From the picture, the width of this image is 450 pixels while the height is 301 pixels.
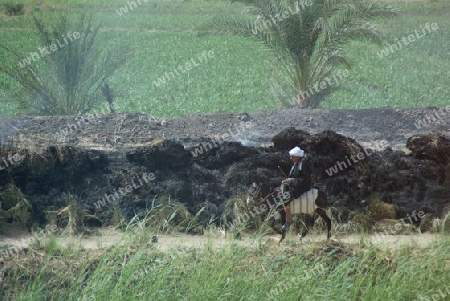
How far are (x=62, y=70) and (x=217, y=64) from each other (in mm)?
12185

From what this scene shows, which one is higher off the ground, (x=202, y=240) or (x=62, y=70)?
(x=62, y=70)

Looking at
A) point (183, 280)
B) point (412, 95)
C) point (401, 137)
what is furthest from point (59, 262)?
point (412, 95)

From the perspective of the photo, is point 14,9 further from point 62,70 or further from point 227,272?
point 227,272

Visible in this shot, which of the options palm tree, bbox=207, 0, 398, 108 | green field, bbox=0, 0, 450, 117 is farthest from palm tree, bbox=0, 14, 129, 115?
palm tree, bbox=207, 0, 398, 108

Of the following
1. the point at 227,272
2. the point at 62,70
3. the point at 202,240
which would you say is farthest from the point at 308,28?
the point at 227,272

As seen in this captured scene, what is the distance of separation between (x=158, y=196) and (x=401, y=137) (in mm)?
5573

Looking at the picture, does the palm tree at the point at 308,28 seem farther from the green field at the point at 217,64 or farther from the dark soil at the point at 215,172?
the dark soil at the point at 215,172

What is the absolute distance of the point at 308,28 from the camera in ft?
51.6

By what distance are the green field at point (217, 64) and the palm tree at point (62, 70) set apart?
3.13ft

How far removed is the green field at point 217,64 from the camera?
70.3 feet

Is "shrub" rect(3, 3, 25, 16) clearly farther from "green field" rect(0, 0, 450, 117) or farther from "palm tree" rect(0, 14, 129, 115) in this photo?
"palm tree" rect(0, 14, 129, 115)

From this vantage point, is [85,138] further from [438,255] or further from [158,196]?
[438,255]

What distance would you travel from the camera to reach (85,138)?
13453mm

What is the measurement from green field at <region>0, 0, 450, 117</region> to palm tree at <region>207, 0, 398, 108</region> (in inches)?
54.2
